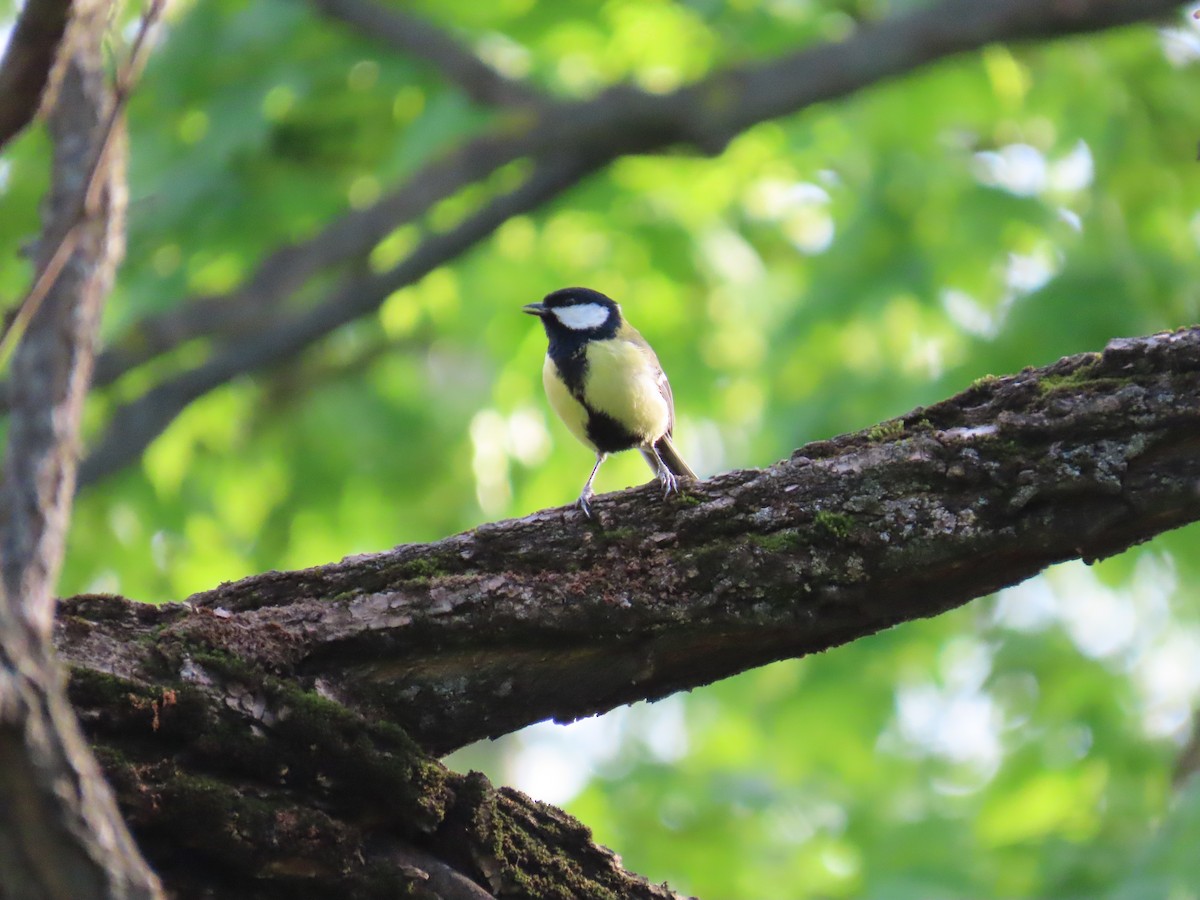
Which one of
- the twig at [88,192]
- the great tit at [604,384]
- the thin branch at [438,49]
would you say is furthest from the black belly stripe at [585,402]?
the twig at [88,192]

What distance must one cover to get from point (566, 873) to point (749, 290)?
5.71 metres

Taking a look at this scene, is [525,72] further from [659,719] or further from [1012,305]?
[659,719]

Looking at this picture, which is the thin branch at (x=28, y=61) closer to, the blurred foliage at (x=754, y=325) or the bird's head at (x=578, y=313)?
the bird's head at (x=578, y=313)

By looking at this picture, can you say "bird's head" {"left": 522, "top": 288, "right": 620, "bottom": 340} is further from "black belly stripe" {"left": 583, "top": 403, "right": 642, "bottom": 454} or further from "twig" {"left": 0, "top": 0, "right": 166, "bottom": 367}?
"twig" {"left": 0, "top": 0, "right": 166, "bottom": 367}

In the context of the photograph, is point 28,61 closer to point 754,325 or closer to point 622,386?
point 622,386

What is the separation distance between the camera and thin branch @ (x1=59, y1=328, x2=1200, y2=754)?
2.40m

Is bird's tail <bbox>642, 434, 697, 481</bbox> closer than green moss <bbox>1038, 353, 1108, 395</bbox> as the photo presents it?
No

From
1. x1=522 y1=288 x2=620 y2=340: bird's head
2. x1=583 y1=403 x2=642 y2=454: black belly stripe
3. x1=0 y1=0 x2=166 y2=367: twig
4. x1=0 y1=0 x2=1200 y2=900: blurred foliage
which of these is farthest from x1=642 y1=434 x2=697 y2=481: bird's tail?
x1=0 y1=0 x2=166 y2=367: twig

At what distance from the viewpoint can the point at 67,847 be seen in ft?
3.57

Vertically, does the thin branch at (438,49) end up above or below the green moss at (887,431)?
above

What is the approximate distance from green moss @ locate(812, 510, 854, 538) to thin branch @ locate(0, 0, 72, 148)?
1.58 m

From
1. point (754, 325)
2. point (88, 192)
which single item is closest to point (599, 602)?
point (88, 192)

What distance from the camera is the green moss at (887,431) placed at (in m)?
2.60

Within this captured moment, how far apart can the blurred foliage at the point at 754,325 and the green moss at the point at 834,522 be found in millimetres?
3374
